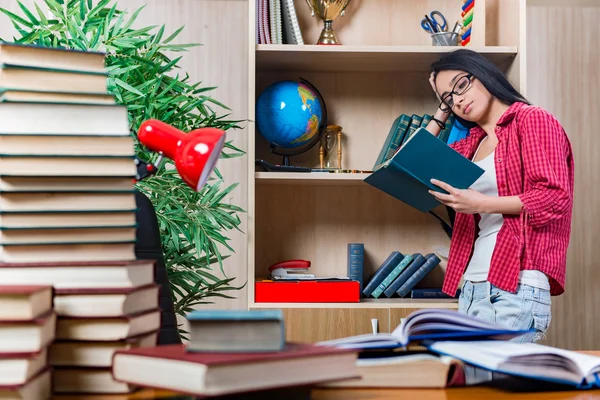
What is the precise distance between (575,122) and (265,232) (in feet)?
4.91

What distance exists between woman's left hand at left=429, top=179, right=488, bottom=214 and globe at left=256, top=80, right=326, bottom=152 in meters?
0.69

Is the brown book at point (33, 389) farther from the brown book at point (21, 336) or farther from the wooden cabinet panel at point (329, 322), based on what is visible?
the wooden cabinet panel at point (329, 322)

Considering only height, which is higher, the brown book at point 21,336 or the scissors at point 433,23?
the scissors at point 433,23

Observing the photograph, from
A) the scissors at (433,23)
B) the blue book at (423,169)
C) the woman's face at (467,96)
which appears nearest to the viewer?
the blue book at (423,169)

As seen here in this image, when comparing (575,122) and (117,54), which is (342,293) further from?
(575,122)

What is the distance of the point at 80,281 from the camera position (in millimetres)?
676

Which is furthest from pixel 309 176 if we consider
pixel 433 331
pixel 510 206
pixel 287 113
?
pixel 433 331

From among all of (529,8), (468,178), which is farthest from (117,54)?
(529,8)

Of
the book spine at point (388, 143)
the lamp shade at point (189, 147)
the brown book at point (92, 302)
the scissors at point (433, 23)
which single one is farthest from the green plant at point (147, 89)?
the brown book at point (92, 302)

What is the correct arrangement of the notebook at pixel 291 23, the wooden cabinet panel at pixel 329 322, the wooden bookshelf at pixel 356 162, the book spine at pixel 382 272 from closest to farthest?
the wooden cabinet panel at pixel 329 322 → the notebook at pixel 291 23 → the book spine at pixel 382 272 → the wooden bookshelf at pixel 356 162

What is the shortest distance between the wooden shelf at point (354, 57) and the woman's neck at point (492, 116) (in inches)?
12.1

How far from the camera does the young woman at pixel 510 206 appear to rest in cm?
189

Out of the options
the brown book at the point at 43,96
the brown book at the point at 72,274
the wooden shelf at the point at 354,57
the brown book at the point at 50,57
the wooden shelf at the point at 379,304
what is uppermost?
the wooden shelf at the point at 354,57

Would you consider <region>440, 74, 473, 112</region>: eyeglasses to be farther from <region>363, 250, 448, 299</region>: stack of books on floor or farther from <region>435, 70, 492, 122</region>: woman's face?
<region>363, 250, 448, 299</region>: stack of books on floor
